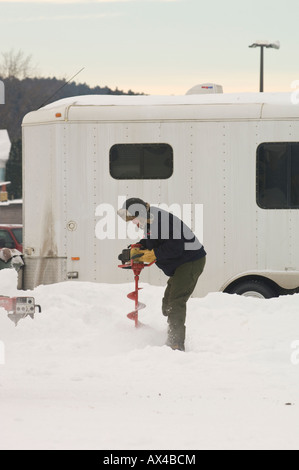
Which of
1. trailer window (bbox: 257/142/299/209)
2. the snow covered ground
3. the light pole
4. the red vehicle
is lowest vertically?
the snow covered ground

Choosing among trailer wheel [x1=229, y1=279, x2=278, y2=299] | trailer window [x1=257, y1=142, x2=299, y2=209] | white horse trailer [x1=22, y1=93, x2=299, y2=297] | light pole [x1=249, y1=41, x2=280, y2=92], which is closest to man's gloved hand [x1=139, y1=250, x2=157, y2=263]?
white horse trailer [x1=22, y1=93, x2=299, y2=297]

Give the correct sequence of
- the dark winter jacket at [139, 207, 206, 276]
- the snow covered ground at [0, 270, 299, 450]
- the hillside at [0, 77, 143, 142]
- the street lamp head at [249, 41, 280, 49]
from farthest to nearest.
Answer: the hillside at [0, 77, 143, 142] → the street lamp head at [249, 41, 280, 49] → the dark winter jacket at [139, 207, 206, 276] → the snow covered ground at [0, 270, 299, 450]

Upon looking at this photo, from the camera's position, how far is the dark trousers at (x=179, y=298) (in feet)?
30.4

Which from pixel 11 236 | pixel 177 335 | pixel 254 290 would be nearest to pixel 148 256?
pixel 177 335

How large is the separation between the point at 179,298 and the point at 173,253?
49cm

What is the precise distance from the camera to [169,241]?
9281 mm

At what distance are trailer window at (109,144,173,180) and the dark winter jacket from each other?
2.48 m

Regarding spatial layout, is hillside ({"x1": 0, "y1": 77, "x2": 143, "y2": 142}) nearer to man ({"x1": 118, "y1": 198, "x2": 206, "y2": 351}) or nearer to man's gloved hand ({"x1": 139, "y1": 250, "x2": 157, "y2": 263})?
man's gloved hand ({"x1": 139, "y1": 250, "x2": 157, "y2": 263})

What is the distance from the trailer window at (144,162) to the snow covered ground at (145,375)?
1515 mm

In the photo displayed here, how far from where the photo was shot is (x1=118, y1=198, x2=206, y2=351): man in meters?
9.26

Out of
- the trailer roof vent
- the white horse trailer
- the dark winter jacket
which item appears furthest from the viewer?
the trailer roof vent

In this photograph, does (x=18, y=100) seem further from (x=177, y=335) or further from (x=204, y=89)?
(x=177, y=335)

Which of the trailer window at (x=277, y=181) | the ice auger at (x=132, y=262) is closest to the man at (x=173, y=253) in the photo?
the ice auger at (x=132, y=262)

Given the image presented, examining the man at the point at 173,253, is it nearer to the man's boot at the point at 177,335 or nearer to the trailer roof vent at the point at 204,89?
the man's boot at the point at 177,335
